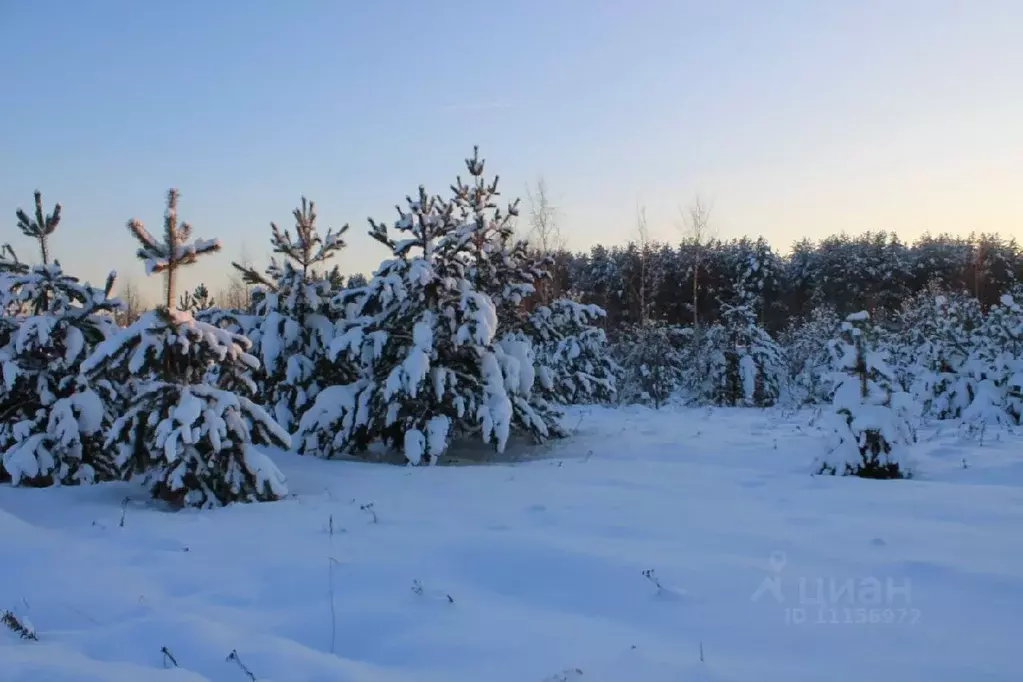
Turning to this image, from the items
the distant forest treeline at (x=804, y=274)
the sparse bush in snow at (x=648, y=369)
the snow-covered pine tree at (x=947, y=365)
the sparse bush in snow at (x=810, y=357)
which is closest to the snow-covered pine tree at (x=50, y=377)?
the snow-covered pine tree at (x=947, y=365)

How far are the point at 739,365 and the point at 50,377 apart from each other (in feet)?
54.0

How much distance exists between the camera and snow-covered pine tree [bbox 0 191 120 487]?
701cm

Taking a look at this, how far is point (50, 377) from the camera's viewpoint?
290 inches

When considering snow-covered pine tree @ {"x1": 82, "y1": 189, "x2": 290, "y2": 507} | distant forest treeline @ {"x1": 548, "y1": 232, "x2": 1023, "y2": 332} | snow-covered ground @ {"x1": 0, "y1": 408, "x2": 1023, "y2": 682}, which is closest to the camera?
snow-covered ground @ {"x1": 0, "y1": 408, "x2": 1023, "y2": 682}

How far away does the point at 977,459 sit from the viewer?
7.45 metres

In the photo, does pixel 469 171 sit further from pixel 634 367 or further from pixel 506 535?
pixel 634 367

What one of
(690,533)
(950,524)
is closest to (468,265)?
(690,533)

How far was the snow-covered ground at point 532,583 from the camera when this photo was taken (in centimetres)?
298

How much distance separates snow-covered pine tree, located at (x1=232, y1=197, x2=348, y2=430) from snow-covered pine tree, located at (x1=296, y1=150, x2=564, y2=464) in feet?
1.78

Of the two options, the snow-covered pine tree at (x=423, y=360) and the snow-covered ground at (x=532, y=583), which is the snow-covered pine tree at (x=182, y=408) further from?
the snow-covered pine tree at (x=423, y=360)

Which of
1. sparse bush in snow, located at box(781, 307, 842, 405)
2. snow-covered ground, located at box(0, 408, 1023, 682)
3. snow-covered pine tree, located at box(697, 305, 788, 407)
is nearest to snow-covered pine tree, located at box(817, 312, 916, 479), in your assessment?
snow-covered ground, located at box(0, 408, 1023, 682)
